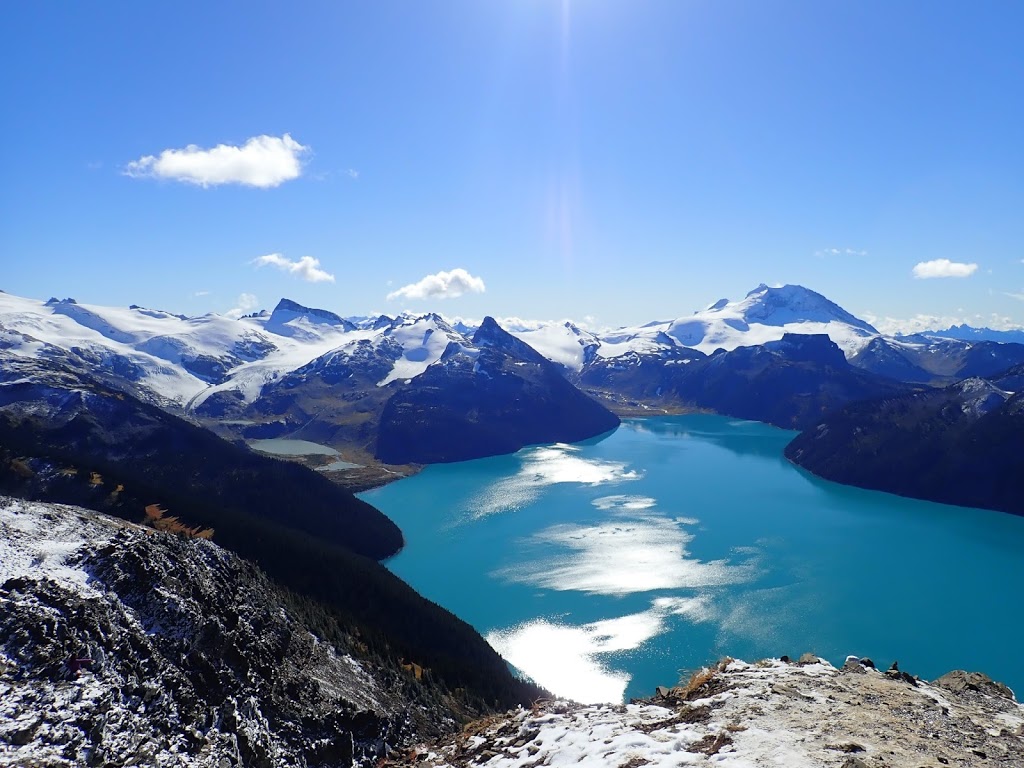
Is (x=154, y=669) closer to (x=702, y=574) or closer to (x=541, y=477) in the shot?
(x=702, y=574)

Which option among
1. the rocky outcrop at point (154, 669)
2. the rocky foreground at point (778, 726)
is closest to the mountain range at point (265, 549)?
the rocky outcrop at point (154, 669)

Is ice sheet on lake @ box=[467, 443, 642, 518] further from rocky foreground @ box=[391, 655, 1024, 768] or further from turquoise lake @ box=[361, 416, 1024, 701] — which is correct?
rocky foreground @ box=[391, 655, 1024, 768]

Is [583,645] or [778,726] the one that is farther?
[583,645]

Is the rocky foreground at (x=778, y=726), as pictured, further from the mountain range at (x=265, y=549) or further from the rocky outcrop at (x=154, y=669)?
the mountain range at (x=265, y=549)

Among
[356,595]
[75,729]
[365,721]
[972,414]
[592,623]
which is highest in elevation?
[972,414]

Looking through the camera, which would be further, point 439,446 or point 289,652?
point 439,446

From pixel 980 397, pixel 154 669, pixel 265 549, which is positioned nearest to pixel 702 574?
pixel 265 549

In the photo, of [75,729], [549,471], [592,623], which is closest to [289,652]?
[75,729]

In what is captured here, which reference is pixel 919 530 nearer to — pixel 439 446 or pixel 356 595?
pixel 356 595
